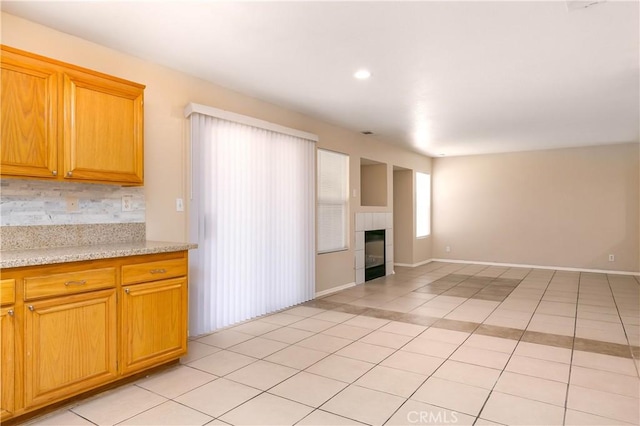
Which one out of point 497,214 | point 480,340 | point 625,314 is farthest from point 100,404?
point 497,214

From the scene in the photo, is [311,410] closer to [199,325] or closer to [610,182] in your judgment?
[199,325]

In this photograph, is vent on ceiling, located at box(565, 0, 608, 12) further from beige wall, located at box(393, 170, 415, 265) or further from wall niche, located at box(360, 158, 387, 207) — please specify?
beige wall, located at box(393, 170, 415, 265)

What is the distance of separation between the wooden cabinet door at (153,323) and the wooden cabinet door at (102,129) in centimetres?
85

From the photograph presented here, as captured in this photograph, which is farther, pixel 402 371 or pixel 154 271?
pixel 402 371

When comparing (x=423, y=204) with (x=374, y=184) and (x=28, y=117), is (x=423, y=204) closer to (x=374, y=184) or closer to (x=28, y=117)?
(x=374, y=184)

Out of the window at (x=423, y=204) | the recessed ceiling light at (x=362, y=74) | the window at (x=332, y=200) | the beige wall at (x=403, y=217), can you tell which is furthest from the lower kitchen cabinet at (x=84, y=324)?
the window at (x=423, y=204)

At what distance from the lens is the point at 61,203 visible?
9.02 ft

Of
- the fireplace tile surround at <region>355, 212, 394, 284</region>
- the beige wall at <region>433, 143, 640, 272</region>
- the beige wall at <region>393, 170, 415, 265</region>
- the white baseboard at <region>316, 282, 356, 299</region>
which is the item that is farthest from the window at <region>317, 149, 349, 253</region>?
the beige wall at <region>433, 143, 640, 272</region>

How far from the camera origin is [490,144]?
7242mm

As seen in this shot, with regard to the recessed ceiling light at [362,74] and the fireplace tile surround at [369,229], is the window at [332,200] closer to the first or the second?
the fireplace tile surround at [369,229]

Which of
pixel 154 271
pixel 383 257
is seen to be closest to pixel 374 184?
pixel 383 257

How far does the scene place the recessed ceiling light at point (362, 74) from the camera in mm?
3523

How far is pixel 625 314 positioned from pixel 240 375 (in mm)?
4387
